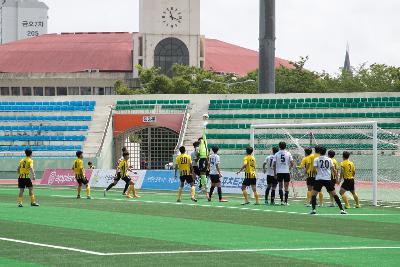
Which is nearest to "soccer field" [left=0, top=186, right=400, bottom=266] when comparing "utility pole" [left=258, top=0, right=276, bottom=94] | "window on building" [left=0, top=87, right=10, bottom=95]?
"utility pole" [left=258, top=0, right=276, bottom=94]

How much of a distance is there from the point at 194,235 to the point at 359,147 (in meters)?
24.1

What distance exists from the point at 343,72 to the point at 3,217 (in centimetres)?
8760

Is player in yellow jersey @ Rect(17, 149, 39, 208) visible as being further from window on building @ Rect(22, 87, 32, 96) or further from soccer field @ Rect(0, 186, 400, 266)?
window on building @ Rect(22, 87, 32, 96)

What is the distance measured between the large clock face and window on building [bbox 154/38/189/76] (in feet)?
9.55

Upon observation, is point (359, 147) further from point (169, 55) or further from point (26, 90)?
point (26, 90)

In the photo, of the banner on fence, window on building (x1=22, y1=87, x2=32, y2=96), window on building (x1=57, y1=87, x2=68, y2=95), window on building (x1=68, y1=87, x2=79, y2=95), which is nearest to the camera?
the banner on fence

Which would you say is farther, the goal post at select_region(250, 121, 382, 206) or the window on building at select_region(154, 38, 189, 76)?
the window on building at select_region(154, 38, 189, 76)

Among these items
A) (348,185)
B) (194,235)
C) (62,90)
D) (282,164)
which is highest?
(62,90)

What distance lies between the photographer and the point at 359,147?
43531mm

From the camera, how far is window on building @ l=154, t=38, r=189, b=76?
404 feet

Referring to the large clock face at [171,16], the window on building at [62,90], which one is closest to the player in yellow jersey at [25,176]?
the large clock face at [171,16]

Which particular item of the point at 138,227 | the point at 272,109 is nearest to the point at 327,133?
the point at 272,109

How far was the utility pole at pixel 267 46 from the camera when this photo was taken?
199 feet

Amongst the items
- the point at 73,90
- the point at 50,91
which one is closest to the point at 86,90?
the point at 73,90
